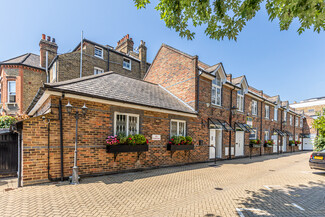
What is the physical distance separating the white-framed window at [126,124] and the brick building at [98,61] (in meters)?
10.4

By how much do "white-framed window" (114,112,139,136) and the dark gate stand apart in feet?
14.3

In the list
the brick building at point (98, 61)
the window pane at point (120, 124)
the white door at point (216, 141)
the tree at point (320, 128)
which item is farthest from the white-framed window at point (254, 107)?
the window pane at point (120, 124)

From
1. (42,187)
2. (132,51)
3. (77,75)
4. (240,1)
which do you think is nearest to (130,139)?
(42,187)

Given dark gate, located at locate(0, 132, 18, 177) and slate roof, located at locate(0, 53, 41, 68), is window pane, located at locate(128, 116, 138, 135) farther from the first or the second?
slate roof, located at locate(0, 53, 41, 68)

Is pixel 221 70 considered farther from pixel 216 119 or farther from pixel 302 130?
pixel 302 130

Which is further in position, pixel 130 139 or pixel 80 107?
pixel 130 139

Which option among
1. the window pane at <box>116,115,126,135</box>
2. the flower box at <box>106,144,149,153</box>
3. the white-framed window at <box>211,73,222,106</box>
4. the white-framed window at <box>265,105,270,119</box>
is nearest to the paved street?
the flower box at <box>106,144,149,153</box>

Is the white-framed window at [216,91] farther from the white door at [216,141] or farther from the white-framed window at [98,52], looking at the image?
the white-framed window at [98,52]

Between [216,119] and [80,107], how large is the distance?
32.3ft

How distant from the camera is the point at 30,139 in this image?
5578 millimetres

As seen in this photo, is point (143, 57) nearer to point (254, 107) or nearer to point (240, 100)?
point (240, 100)

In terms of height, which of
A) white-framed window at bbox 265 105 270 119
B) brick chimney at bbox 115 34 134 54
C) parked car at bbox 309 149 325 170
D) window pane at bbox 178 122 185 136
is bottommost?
parked car at bbox 309 149 325 170

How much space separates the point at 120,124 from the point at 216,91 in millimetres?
8596

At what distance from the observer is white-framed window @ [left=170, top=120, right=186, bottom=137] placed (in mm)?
9955
